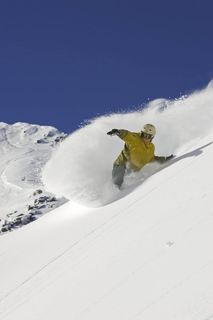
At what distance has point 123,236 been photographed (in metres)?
6.35

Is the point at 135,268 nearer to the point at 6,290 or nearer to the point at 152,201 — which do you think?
the point at 152,201

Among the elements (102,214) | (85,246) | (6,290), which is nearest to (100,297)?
(85,246)

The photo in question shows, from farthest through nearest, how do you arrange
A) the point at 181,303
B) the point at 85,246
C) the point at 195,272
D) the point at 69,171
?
the point at 69,171
the point at 85,246
the point at 195,272
the point at 181,303

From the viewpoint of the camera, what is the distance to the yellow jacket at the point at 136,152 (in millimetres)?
10047

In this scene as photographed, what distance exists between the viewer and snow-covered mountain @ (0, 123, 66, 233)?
100938mm

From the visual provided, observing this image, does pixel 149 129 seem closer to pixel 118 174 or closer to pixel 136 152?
pixel 136 152

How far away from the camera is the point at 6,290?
7402 mm

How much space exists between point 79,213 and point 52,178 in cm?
175

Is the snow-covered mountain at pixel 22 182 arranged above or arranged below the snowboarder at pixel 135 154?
above

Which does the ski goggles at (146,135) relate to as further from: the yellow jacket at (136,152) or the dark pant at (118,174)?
the dark pant at (118,174)

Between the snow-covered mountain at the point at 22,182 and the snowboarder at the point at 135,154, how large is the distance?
178 feet

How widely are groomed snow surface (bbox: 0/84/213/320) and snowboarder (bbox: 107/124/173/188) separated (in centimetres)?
17

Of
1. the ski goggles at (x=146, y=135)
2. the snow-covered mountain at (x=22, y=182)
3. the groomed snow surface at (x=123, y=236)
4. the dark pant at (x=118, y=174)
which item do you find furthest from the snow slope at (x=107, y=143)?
the snow-covered mountain at (x=22, y=182)

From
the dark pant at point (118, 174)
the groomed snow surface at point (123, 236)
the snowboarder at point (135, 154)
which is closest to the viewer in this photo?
the groomed snow surface at point (123, 236)
